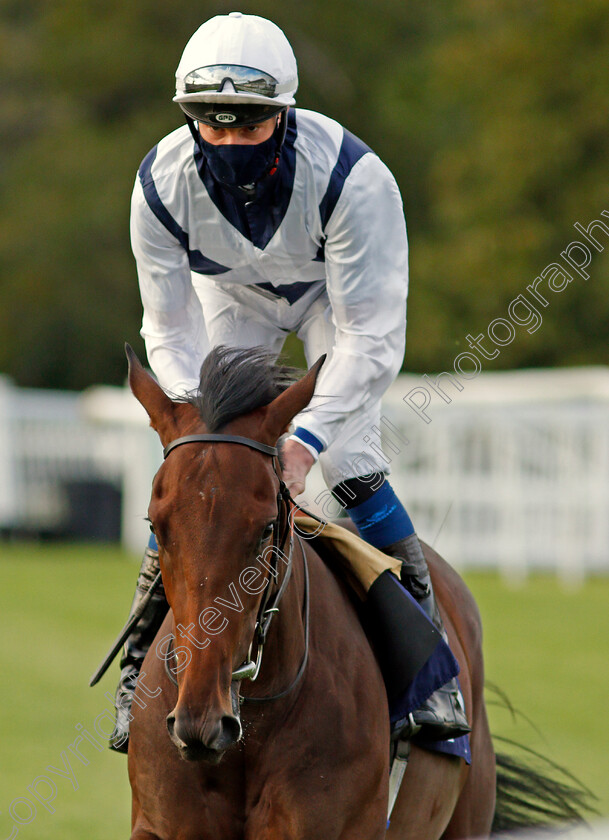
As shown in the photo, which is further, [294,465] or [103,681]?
[103,681]

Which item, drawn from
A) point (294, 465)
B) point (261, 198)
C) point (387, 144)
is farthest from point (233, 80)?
point (387, 144)

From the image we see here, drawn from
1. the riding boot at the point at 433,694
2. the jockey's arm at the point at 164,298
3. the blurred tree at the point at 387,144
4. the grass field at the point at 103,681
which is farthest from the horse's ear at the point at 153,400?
the blurred tree at the point at 387,144

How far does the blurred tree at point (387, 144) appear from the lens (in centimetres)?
2122

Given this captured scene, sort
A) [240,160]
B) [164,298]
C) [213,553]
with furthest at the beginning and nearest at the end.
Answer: [164,298] → [240,160] → [213,553]

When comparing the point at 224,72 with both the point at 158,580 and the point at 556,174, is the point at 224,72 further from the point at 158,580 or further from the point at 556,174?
the point at 556,174

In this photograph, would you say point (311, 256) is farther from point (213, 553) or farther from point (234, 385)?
point (213, 553)

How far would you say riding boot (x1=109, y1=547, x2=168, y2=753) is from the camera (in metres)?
3.49

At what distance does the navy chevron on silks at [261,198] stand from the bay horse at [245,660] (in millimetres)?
628

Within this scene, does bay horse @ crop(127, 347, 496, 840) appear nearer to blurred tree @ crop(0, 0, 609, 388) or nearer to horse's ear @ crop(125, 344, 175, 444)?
horse's ear @ crop(125, 344, 175, 444)

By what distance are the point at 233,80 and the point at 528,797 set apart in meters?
3.02

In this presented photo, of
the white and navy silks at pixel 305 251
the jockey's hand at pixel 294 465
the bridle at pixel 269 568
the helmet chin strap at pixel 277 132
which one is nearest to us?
the bridle at pixel 269 568

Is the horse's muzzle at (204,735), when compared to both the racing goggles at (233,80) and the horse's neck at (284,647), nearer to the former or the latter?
the horse's neck at (284,647)

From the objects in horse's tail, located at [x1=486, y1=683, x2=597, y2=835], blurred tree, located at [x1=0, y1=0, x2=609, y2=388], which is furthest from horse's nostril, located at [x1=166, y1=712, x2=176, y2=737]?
blurred tree, located at [x1=0, y1=0, x2=609, y2=388]

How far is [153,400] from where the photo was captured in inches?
116
